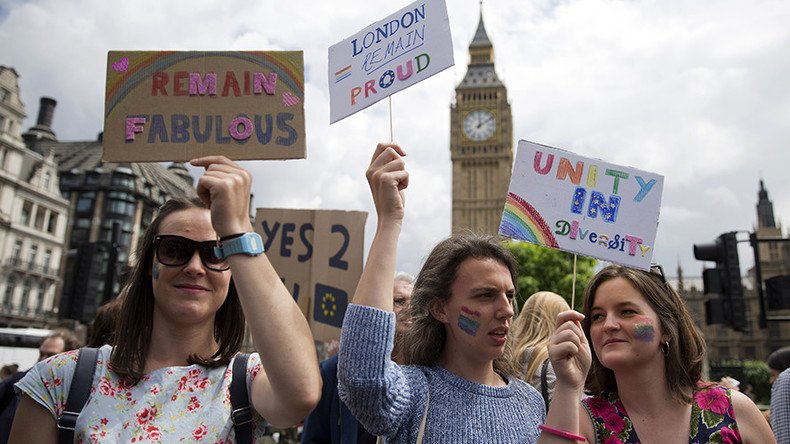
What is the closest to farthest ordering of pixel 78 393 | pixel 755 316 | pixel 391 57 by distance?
pixel 78 393 < pixel 391 57 < pixel 755 316

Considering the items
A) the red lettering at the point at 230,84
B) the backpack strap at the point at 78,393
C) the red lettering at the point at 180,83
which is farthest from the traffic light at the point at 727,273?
the backpack strap at the point at 78,393

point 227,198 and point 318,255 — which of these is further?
A: point 318,255

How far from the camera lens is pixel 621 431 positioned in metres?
2.27

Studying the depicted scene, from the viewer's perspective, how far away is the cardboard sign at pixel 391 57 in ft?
8.27

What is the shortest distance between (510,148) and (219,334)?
6984 centimetres

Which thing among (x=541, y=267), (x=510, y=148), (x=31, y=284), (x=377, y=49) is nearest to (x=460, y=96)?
(x=510, y=148)

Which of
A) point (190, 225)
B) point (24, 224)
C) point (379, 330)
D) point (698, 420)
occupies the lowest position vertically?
point (698, 420)

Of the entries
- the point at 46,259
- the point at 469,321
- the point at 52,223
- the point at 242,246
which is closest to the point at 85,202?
the point at 52,223

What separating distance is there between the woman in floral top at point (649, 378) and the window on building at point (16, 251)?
132ft

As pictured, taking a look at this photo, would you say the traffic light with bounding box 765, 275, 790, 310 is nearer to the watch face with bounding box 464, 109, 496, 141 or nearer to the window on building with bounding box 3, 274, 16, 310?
the window on building with bounding box 3, 274, 16, 310

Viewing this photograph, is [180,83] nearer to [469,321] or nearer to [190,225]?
[190,225]

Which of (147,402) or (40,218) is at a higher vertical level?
(40,218)

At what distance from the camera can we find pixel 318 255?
195 inches

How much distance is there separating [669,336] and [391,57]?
1546mm
